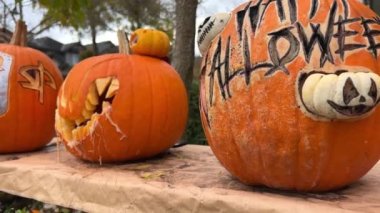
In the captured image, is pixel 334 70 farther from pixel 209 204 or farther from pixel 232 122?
pixel 209 204

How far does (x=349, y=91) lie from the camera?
3.81 ft

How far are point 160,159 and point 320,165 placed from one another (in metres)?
1.02

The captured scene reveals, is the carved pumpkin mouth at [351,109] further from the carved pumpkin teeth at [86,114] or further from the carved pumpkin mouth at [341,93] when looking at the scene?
the carved pumpkin teeth at [86,114]

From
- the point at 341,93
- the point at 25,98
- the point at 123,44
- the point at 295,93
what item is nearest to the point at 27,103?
the point at 25,98

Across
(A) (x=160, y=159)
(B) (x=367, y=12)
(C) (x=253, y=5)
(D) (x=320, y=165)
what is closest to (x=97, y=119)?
(A) (x=160, y=159)

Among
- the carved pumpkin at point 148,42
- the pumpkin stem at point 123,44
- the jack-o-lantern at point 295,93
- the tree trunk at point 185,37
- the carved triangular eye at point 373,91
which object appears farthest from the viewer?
the tree trunk at point 185,37

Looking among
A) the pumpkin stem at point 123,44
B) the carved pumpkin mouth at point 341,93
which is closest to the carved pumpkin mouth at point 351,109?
the carved pumpkin mouth at point 341,93

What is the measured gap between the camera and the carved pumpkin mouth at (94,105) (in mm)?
1987

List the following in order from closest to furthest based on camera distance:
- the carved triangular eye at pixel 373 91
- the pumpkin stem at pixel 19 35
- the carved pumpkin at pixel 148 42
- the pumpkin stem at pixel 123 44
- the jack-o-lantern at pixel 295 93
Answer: the carved triangular eye at pixel 373 91, the jack-o-lantern at pixel 295 93, the carved pumpkin at pixel 148 42, the pumpkin stem at pixel 123 44, the pumpkin stem at pixel 19 35

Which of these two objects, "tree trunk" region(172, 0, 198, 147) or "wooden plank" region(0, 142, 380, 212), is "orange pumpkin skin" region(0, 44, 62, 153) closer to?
"wooden plank" region(0, 142, 380, 212)

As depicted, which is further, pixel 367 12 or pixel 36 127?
pixel 36 127

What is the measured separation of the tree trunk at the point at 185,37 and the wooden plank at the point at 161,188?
879 mm

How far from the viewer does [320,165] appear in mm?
1373

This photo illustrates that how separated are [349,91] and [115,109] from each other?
1.09m
